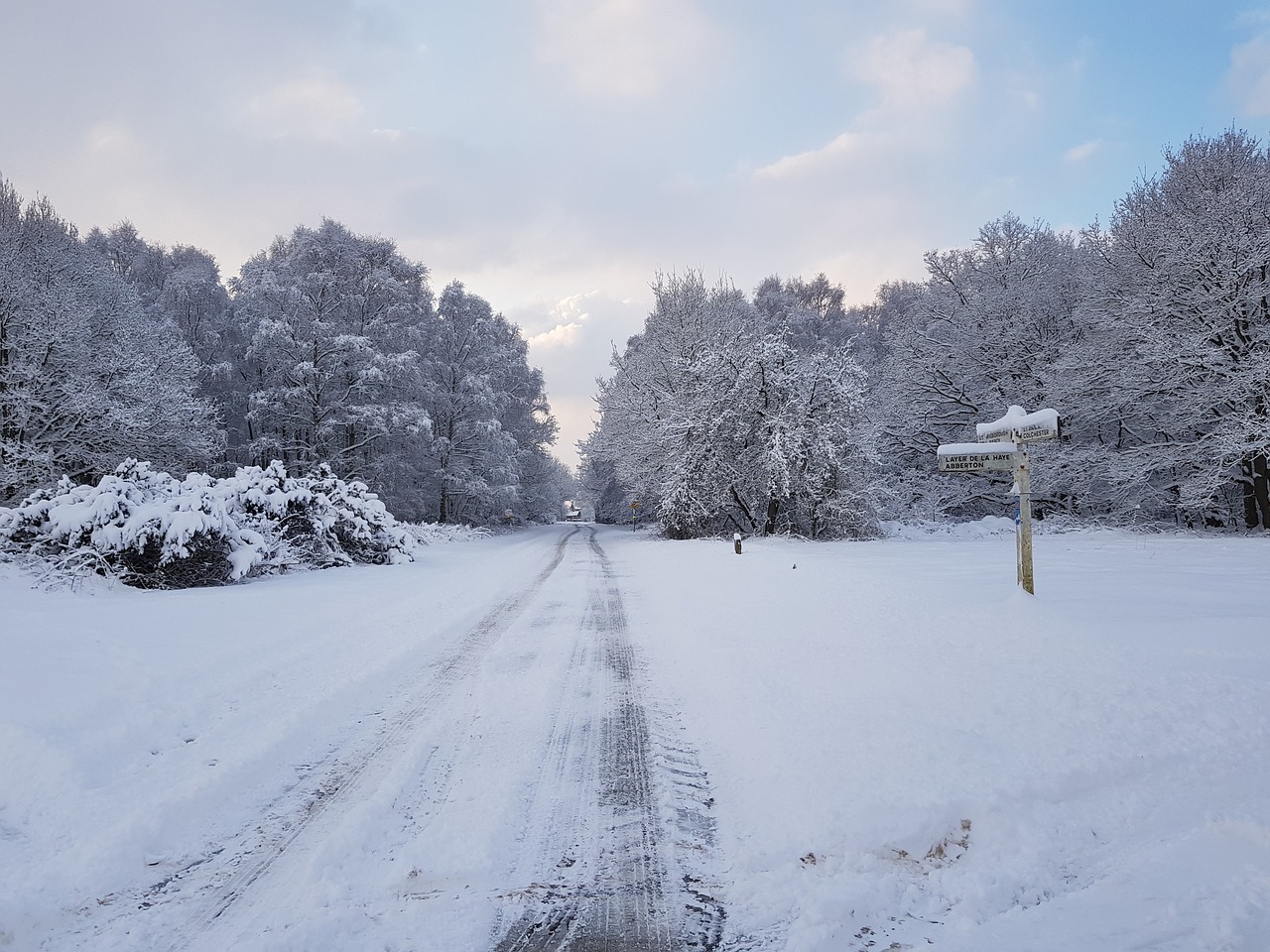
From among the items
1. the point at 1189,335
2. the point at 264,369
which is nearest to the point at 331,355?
the point at 264,369

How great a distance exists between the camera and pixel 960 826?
104 inches

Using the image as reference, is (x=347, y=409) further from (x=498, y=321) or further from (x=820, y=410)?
(x=820, y=410)

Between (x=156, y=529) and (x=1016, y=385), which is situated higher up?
(x=1016, y=385)

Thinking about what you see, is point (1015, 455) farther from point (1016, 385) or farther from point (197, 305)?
point (197, 305)

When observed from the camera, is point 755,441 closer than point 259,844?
No

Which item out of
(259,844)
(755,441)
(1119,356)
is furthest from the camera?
(755,441)

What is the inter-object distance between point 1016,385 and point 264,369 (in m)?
31.0

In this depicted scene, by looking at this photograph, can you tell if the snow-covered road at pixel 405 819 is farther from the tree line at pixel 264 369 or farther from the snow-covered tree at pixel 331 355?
the snow-covered tree at pixel 331 355

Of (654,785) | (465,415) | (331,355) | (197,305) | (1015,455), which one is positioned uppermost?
(197,305)

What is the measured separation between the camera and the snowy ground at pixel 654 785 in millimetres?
2135

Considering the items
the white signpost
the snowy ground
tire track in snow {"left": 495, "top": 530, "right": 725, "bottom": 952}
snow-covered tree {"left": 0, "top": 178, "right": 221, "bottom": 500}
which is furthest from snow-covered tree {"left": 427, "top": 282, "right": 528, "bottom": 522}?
tire track in snow {"left": 495, "top": 530, "right": 725, "bottom": 952}

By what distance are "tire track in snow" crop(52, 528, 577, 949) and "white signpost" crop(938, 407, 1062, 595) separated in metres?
5.54

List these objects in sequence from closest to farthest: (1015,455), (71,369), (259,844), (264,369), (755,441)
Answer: (259,844), (1015,455), (71,369), (755,441), (264,369)

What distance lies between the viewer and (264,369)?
26516 mm
